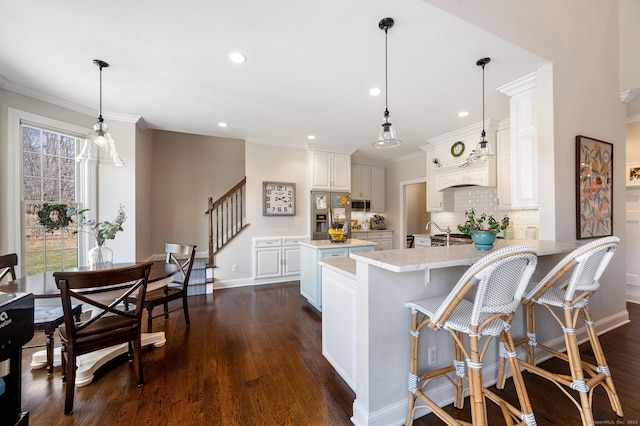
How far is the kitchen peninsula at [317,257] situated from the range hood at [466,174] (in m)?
2.16

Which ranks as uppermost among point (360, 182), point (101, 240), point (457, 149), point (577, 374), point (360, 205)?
point (457, 149)

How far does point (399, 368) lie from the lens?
1.56 m

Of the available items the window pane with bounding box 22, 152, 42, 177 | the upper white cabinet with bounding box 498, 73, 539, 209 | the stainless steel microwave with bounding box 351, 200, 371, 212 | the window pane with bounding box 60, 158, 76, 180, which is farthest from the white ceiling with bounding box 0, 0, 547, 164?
the stainless steel microwave with bounding box 351, 200, 371, 212

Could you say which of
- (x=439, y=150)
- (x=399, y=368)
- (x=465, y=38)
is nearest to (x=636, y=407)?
(x=399, y=368)

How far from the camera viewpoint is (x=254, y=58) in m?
2.22

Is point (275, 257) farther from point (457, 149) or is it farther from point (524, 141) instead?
point (524, 141)

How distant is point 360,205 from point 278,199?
2.33m

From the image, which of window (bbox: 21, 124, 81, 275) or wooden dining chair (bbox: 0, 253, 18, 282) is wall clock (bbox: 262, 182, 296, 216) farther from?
wooden dining chair (bbox: 0, 253, 18, 282)

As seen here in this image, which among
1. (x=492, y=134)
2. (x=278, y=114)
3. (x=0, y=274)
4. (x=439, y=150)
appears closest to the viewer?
(x=0, y=274)

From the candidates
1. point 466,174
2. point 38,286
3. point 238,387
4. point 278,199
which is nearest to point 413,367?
A: point 238,387

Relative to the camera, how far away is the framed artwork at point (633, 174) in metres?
3.51

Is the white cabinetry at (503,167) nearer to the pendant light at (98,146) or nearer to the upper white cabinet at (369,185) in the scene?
the upper white cabinet at (369,185)

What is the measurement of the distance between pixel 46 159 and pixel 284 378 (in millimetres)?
3618

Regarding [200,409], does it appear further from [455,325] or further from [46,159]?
[46,159]
